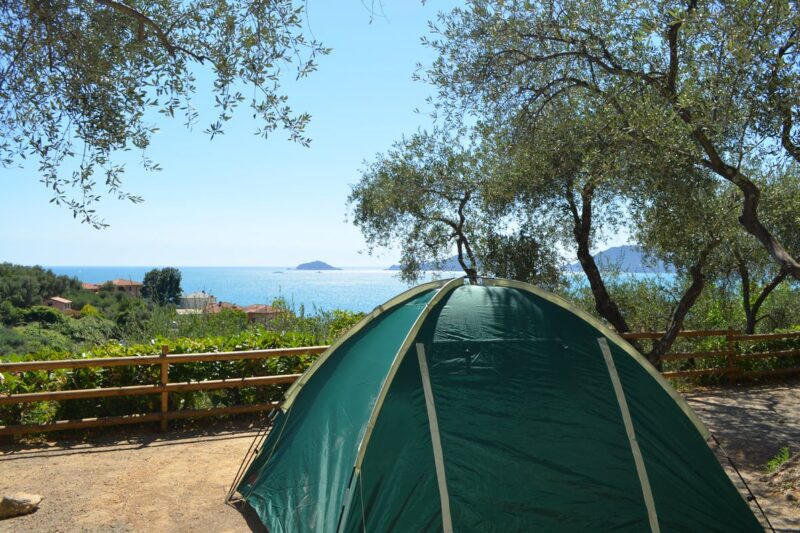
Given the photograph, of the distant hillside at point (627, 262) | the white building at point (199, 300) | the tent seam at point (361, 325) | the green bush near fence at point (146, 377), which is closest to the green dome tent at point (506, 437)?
the tent seam at point (361, 325)

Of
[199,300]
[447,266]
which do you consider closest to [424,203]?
[447,266]

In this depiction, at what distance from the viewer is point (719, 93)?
241 inches

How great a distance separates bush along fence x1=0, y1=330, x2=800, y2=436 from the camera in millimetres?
7633

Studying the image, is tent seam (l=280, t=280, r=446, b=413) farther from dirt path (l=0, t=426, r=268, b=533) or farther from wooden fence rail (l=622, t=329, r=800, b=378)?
wooden fence rail (l=622, t=329, r=800, b=378)

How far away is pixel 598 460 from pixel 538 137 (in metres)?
6.36

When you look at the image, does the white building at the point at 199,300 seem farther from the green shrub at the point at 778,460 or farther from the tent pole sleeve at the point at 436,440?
the green shrub at the point at 778,460

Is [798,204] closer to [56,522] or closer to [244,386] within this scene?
[244,386]

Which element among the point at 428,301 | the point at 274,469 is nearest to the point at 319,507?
the point at 274,469

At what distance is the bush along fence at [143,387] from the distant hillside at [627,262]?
7644 millimetres

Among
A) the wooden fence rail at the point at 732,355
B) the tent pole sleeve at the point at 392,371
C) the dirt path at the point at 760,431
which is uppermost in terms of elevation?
the tent pole sleeve at the point at 392,371

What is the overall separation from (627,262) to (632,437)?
12.0m

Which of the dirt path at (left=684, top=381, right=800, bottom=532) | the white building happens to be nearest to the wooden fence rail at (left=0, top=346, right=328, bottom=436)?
the white building

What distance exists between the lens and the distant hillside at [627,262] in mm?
14125

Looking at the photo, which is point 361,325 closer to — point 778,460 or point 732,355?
point 778,460
